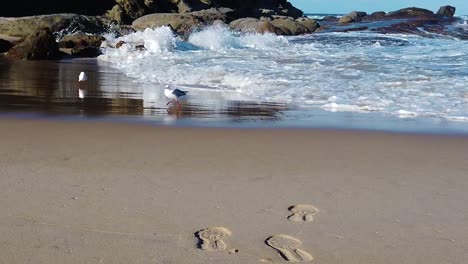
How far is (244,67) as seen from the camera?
486 inches

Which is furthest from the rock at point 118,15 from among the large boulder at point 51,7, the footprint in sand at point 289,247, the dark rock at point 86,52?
the footprint in sand at point 289,247

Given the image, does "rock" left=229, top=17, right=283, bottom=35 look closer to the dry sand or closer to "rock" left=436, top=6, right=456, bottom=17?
the dry sand

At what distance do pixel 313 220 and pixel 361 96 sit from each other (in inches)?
215

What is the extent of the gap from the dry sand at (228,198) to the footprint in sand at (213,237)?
0.01 meters

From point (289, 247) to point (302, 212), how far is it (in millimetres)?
500

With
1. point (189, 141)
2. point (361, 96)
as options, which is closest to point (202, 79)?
point (361, 96)

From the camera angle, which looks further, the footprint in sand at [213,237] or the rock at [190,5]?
the rock at [190,5]

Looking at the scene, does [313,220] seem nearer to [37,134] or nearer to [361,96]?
[37,134]

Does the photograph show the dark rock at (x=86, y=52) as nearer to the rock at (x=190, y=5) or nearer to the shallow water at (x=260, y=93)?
the shallow water at (x=260, y=93)

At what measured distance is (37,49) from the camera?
1572 cm

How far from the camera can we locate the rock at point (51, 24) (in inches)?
878

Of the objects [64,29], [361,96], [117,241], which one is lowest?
[117,241]

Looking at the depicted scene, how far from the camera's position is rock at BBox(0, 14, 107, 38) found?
2230 cm

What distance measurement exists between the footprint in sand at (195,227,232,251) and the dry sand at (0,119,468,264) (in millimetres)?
11
